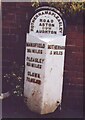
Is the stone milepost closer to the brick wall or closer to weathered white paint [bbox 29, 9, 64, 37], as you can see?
weathered white paint [bbox 29, 9, 64, 37]

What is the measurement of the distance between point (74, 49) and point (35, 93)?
762 millimetres

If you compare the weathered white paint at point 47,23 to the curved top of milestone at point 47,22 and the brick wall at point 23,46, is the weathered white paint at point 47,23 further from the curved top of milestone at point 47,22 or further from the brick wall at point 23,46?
the brick wall at point 23,46

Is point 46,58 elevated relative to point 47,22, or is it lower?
lower

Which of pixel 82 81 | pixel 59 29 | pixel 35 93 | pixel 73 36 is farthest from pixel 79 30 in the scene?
pixel 35 93

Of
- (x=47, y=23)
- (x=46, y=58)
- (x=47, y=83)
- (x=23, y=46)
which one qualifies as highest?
(x=47, y=23)

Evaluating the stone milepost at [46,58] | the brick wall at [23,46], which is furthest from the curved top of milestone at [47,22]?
the brick wall at [23,46]

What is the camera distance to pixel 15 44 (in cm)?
451

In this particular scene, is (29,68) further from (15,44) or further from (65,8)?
(65,8)

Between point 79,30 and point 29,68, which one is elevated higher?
point 79,30

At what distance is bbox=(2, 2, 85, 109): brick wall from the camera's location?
4.33 metres

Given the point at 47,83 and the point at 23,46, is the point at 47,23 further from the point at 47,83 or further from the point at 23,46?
the point at 47,83

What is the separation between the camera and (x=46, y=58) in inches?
157

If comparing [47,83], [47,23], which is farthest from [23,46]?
[47,83]

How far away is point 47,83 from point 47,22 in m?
0.72
